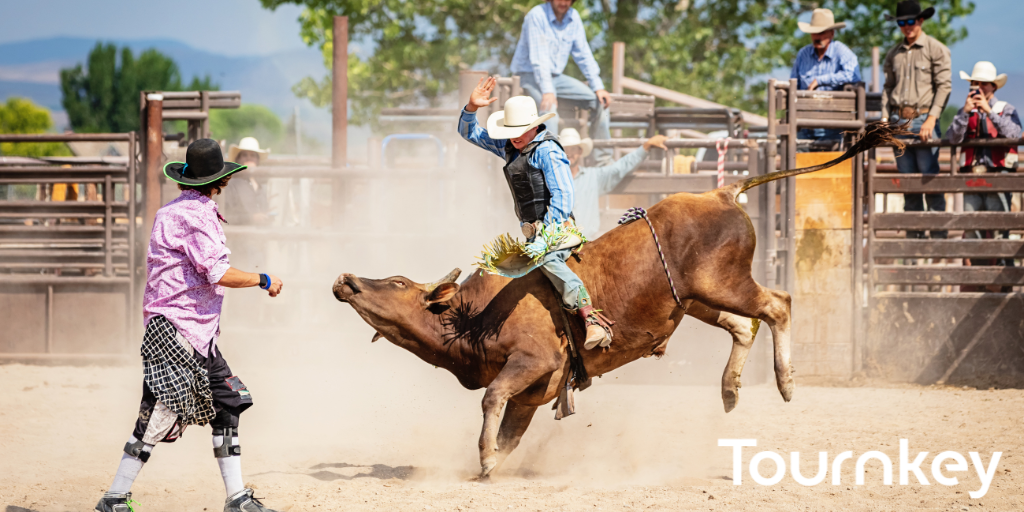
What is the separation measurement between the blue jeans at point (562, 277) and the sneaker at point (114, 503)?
2.26m

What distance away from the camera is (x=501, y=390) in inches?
189

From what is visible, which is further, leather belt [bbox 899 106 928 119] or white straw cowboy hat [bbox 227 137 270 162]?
white straw cowboy hat [bbox 227 137 270 162]

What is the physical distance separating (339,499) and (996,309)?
621 cm

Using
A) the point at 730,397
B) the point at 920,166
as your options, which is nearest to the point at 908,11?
the point at 920,166

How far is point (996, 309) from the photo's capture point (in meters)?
8.20

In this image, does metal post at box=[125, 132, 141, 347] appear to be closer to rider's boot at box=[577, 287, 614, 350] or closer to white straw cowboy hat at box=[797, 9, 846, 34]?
rider's boot at box=[577, 287, 614, 350]

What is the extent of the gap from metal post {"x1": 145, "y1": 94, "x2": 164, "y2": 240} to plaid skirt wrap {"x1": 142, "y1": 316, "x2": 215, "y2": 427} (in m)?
5.14

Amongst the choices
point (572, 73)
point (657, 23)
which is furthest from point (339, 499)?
point (657, 23)

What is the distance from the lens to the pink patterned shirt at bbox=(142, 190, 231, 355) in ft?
13.7

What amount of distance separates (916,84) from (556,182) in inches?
194

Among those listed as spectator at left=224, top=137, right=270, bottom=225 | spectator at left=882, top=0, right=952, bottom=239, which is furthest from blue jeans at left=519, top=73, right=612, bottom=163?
spectator at left=224, top=137, right=270, bottom=225

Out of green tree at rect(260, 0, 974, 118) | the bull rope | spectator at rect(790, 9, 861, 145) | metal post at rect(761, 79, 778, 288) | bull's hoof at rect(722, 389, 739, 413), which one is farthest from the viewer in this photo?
green tree at rect(260, 0, 974, 118)

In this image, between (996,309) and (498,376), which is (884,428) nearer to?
(996,309)

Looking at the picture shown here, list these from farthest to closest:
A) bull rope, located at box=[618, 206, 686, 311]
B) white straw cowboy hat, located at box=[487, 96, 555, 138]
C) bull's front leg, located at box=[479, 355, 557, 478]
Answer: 1. bull rope, located at box=[618, 206, 686, 311]
2. white straw cowboy hat, located at box=[487, 96, 555, 138]
3. bull's front leg, located at box=[479, 355, 557, 478]
